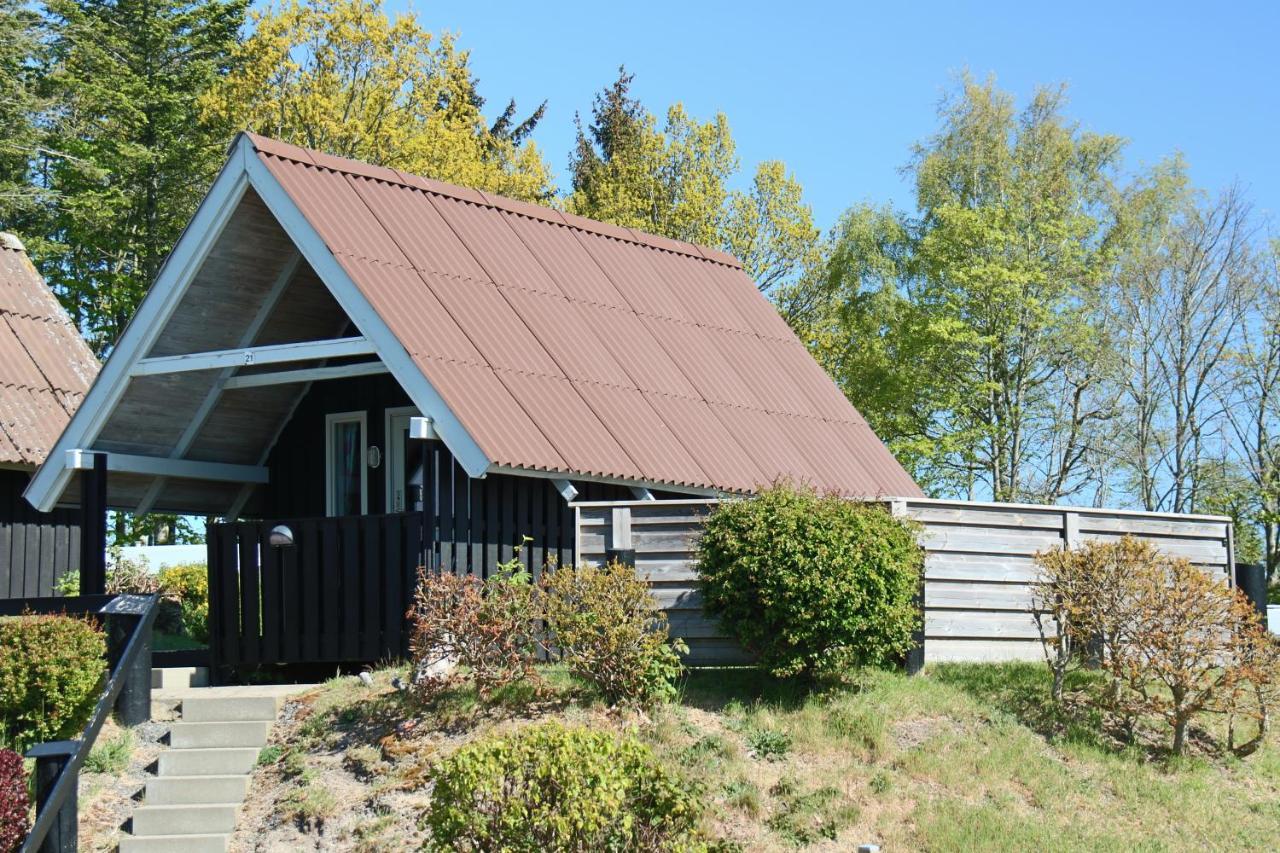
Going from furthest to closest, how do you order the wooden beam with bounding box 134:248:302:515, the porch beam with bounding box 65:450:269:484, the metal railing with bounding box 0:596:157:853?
the porch beam with bounding box 65:450:269:484 < the wooden beam with bounding box 134:248:302:515 < the metal railing with bounding box 0:596:157:853

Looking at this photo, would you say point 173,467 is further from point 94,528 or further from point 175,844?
point 175,844

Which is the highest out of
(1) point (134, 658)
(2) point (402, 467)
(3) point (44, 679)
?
(2) point (402, 467)

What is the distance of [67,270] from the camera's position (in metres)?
45.8

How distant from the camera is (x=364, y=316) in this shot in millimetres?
15742

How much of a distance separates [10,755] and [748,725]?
583cm

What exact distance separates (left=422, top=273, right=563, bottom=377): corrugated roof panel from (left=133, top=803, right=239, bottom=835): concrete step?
545 centimetres

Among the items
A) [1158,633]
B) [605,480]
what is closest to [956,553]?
[1158,633]

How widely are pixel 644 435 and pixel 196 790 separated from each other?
6265 mm

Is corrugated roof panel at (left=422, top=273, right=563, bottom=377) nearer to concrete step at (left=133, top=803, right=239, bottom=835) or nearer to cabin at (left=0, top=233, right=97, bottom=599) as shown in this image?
concrete step at (left=133, top=803, right=239, bottom=835)

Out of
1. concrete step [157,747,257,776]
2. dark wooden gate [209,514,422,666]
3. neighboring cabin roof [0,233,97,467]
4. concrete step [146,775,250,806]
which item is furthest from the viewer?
neighboring cabin roof [0,233,97,467]

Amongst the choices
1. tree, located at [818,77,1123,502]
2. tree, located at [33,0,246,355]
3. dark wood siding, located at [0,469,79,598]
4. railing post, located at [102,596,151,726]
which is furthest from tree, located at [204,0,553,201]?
railing post, located at [102,596,151,726]

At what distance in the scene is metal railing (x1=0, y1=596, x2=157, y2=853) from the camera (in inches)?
466

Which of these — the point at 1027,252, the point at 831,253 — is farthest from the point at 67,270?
the point at 1027,252

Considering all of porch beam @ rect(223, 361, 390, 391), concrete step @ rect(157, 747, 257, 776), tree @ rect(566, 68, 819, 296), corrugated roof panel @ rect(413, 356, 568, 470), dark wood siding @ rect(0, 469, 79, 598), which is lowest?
concrete step @ rect(157, 747, 257, 776)
